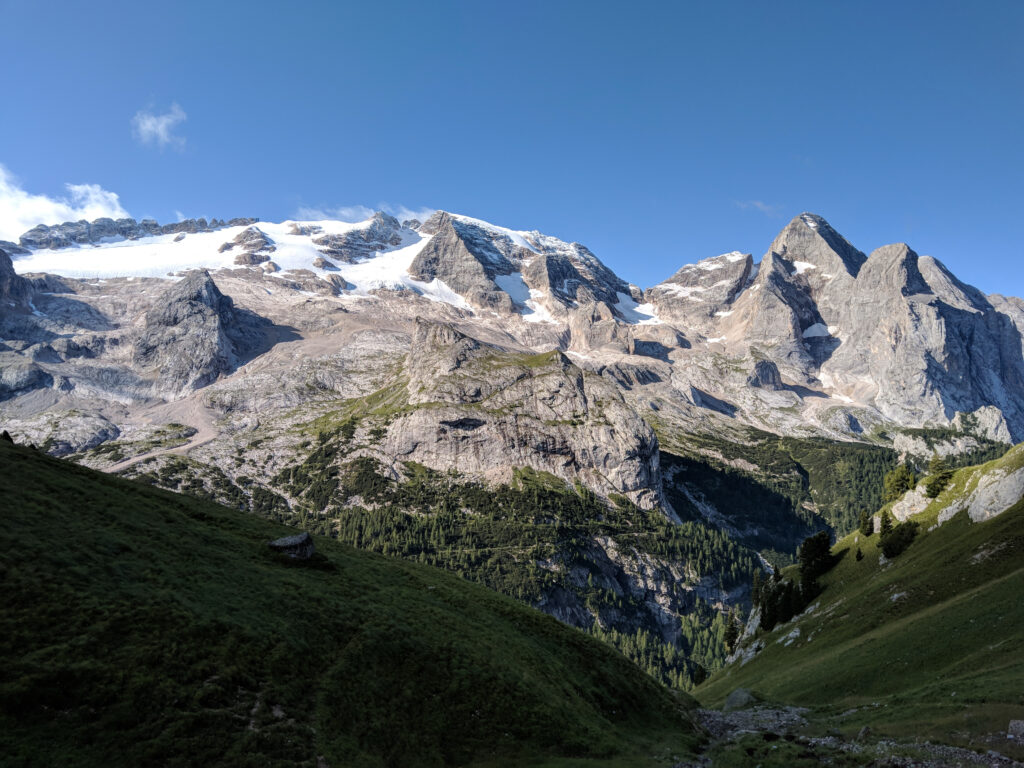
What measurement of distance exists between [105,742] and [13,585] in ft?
44.2

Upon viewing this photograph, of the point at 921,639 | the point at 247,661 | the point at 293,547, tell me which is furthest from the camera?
the point at 293,547

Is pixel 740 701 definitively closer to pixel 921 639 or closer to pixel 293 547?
pixel 921 639

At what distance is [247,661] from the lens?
34969mm

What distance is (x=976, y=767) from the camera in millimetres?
24734

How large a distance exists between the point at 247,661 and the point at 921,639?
191 ft

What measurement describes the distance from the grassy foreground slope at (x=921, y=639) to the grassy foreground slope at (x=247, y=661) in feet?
52.2

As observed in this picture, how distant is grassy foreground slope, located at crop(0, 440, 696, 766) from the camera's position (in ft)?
90.5

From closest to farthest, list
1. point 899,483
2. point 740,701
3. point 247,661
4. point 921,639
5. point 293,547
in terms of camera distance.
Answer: point 247,661
point 921,639
point 293,547
point 740,701
point 899,483

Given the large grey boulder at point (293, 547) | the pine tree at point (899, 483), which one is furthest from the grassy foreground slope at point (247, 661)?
the pine tree at point (899, 483)

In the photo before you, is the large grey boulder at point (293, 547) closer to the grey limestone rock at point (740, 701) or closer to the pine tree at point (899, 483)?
the grey limestone rock at point (740, 701)

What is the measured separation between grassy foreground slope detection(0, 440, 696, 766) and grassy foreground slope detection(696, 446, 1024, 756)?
15903mm

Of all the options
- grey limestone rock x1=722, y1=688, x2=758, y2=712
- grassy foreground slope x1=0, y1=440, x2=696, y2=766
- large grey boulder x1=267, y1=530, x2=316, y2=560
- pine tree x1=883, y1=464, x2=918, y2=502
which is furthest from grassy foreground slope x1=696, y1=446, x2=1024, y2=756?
large grey boulder x1=267, y1=530, x2=316, y2=560

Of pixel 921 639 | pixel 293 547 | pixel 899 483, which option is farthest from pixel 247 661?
pixel 899 483

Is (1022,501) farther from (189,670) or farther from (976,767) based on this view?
(189,670)
